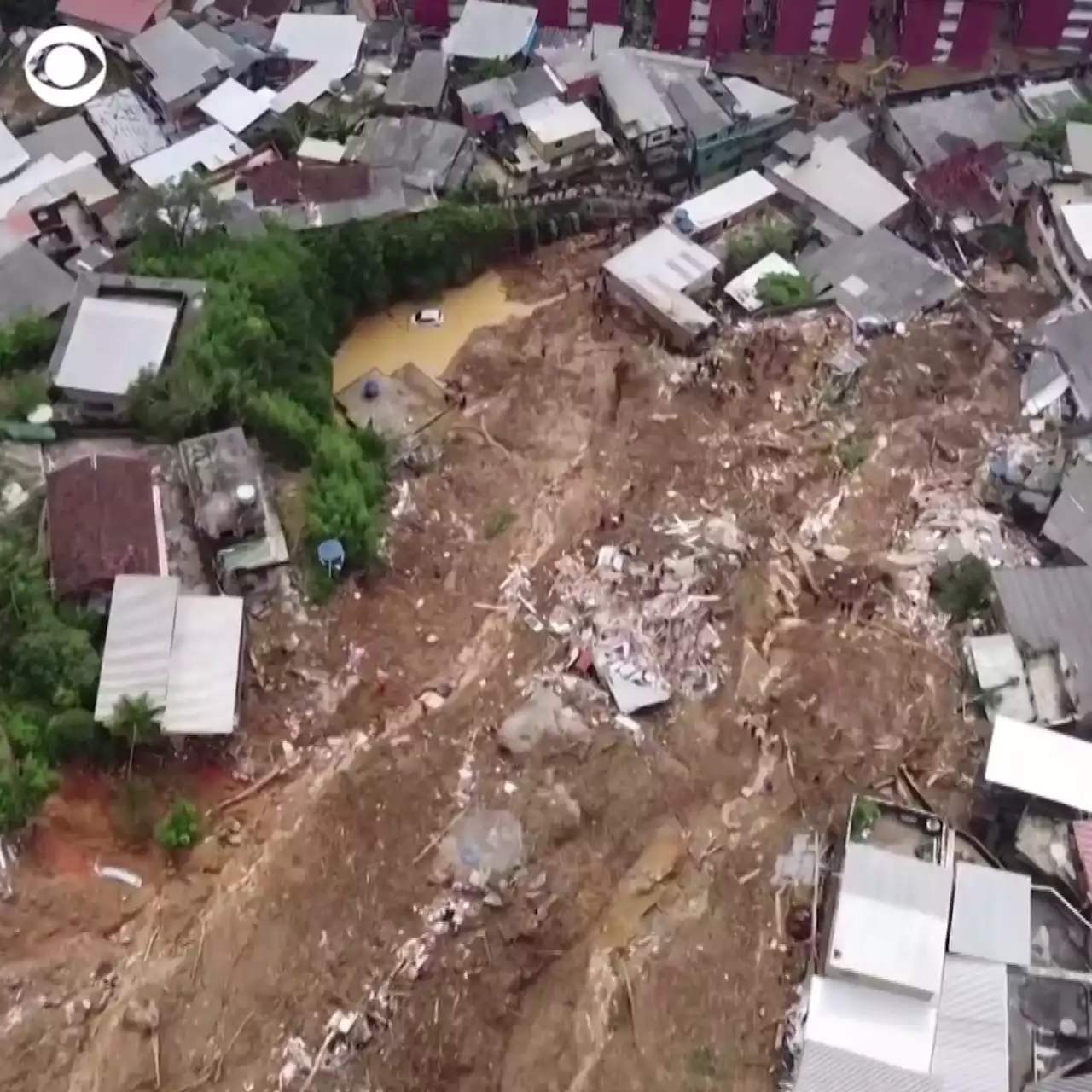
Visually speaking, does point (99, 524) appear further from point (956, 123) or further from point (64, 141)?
point (956, 123)

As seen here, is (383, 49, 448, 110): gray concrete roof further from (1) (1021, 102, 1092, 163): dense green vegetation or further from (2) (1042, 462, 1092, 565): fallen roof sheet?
(2) (1042, 462, 1092, 565): fallen roof sheet

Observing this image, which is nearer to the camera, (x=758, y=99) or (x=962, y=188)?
(x=962, y=188)

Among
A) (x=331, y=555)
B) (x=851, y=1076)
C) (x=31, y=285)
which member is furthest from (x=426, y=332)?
(x=851, y=1076)

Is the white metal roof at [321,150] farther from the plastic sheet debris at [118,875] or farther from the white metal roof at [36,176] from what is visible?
the plastic sheet debris at [118,875]

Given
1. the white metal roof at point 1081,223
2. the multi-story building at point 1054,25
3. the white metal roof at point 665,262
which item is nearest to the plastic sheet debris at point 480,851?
the white metal roof at point 665,262

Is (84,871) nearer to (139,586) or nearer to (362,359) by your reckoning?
(139,586)

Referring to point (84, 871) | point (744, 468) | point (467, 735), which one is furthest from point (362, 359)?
point (84, 871)
